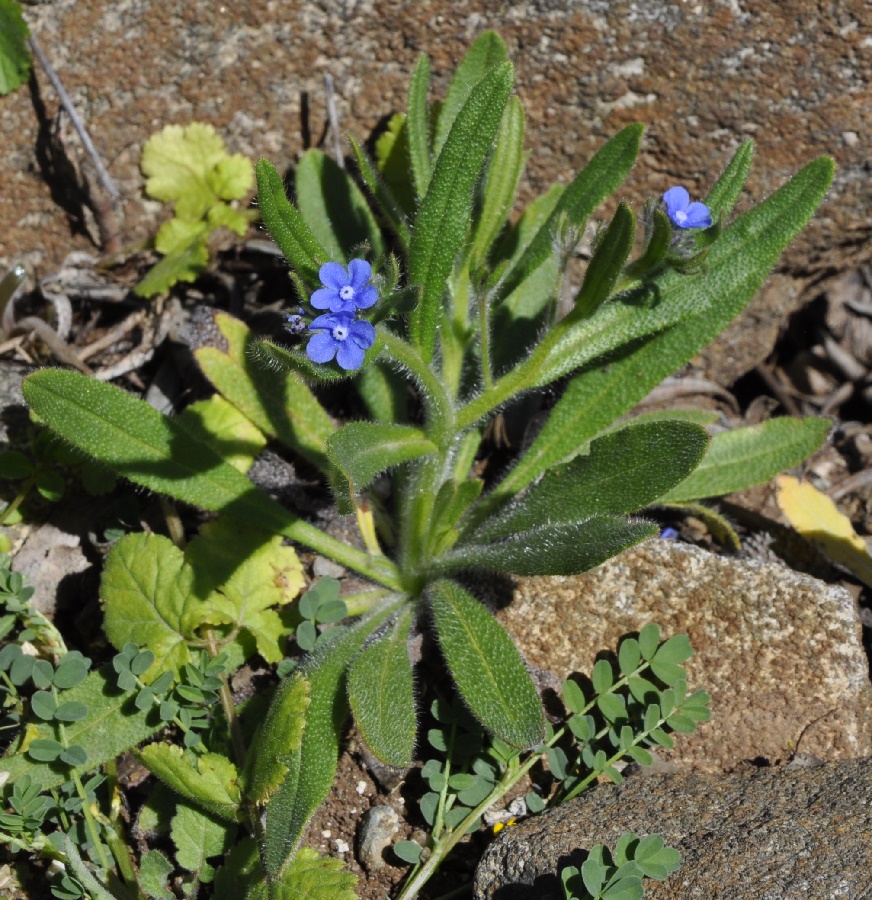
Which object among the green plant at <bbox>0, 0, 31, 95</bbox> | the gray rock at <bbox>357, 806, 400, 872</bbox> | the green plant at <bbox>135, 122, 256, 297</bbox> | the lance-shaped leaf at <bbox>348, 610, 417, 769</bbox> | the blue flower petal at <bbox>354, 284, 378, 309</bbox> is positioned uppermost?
the green plant at <bbox>0, 0, 31, 95</bbox>

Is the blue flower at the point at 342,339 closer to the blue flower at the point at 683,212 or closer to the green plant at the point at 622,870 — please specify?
the blue flower at the point at 683,212

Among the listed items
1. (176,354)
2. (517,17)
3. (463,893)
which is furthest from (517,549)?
(517,17)

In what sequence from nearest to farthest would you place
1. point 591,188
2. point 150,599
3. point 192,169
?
1. point 150,599
2. point 591,188
3. point 192,169

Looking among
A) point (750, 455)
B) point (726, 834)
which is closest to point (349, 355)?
point (726, 834)

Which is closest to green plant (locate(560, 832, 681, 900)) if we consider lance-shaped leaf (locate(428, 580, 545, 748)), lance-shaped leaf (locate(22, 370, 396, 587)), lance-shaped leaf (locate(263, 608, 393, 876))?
lance-shaped leaf (locate(428, 580, 545, 748))

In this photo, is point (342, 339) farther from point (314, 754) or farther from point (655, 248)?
point (314, 754)

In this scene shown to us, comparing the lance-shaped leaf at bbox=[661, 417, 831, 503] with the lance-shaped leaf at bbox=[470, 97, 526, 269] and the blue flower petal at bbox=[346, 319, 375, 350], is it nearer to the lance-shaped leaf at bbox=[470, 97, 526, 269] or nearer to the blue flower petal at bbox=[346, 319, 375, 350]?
the lance-shaped leaf at bbox=[470, 97, 526, 269]

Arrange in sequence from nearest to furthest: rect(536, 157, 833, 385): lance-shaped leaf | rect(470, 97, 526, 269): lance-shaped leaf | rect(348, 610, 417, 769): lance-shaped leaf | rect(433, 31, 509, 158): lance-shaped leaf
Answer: rect(348, 610, 417, 769): lance-shaped leaf, rect(536, 157, 833, 385): lance-shaped leaf, rect(470, 97, 526, 269): lance-shaped leaf, rect(433, 31, 509, 158): lance-shaped leaf

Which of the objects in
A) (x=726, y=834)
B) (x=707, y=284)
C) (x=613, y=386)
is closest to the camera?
(x=726, y=834)
